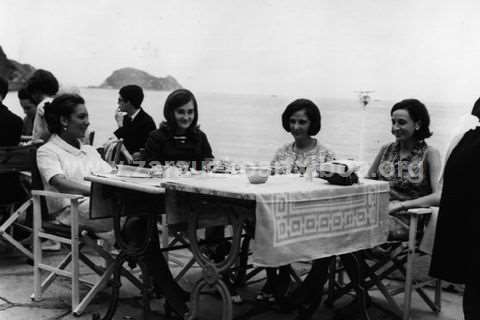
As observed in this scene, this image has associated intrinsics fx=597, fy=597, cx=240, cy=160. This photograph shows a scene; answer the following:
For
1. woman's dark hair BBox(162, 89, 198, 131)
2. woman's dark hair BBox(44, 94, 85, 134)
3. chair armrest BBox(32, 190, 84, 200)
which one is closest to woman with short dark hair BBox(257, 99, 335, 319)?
woman's dark hair BBox(162, 89, 198, 131)

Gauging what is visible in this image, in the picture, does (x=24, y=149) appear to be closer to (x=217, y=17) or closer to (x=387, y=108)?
(x=217, y=17)

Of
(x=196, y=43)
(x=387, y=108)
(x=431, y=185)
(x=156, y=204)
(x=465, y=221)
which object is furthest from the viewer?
(x=196, y=43)

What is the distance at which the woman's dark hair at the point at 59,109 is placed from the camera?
332 centimetres

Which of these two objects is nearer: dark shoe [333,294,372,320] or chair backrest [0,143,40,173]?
dark shoe [333,294,372,320]

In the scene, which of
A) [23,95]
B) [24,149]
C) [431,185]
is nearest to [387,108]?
[431,185]

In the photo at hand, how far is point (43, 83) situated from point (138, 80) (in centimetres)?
109

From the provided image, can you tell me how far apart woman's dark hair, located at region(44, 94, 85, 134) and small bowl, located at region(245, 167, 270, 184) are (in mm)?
1261

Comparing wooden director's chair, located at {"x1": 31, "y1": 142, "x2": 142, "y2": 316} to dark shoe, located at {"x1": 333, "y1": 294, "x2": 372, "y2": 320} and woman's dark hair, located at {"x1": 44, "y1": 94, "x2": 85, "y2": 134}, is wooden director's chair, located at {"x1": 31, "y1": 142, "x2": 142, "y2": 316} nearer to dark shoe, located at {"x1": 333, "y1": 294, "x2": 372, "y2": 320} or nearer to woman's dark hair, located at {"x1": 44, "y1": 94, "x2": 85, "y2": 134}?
woman's dark hair, located at {"x1": 44, "y1": 94, "x2": 85, "y2": 134}

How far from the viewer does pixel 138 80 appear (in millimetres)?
5559

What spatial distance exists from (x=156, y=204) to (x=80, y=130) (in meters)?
0.72

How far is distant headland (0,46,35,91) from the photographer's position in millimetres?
6516

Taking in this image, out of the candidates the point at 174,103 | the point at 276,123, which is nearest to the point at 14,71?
the point at 276,123

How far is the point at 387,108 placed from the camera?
417 centimetres

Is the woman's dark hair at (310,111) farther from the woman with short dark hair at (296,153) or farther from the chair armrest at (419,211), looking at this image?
the chair armrest at (419,211)
